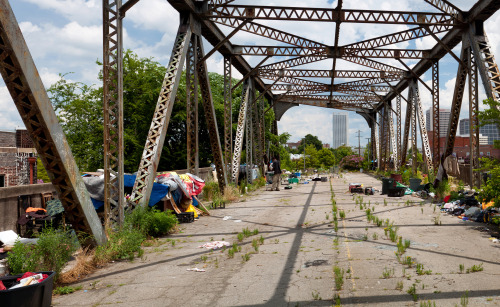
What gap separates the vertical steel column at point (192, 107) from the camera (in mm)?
15625

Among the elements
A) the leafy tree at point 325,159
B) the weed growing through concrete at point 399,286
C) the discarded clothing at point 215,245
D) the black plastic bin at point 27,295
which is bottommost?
the discarded clothing at point 215,245

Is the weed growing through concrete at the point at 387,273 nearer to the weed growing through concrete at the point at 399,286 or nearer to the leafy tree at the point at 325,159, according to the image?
the weed growing through concrete at the point at 399,286

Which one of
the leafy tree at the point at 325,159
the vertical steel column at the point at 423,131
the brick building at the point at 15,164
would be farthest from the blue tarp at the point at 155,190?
the leafy tree at the point at 325,159

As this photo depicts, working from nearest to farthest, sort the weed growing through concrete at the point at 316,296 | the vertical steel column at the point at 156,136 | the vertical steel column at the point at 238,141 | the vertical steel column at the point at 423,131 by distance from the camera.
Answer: the weed growing through concrete at the point at 316,296, the vertical steel column at the point at 156,136, the vertical steel column at the point at 238,141, the vertical steel column at the point at 423,131

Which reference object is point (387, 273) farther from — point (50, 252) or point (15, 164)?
point (15, 164)

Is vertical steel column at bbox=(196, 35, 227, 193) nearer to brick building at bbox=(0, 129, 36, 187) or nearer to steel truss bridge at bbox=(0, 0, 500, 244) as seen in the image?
steel truss bridge at bbox=(0, 0, 500, 244)

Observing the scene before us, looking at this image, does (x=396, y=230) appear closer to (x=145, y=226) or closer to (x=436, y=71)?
(x=145, y=226)

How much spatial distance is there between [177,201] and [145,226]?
3.19 metres

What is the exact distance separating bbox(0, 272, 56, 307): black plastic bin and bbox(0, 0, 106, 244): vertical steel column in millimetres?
1998

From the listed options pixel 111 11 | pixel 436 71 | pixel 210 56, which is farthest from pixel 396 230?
pixel 436 71

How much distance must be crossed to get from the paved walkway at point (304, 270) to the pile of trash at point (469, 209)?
0.63 meters

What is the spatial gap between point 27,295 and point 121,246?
337cm

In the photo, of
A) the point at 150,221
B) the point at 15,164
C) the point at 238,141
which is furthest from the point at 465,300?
the point at 15,164

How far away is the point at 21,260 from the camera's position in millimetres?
5848
